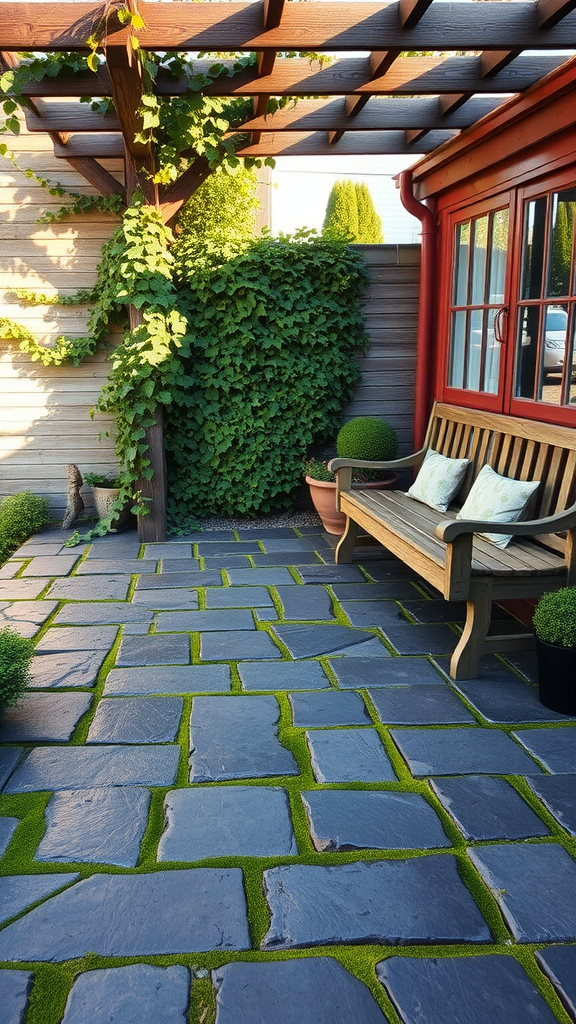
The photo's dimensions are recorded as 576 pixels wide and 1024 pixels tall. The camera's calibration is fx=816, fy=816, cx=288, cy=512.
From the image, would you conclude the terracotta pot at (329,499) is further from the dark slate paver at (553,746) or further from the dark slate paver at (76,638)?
the dark slate paver at (553,746)

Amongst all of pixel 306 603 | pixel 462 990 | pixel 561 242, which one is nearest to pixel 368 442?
pixel 306 603

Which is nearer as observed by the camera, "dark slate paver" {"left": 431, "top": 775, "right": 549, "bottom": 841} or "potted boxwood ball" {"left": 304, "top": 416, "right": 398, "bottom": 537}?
"dark slate paver" {"left": 431, "top": 775, "right": 549, "bottom": 841}

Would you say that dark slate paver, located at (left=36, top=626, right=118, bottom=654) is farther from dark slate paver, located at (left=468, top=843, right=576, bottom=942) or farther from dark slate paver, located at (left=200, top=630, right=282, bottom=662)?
dark slate paver, located at (left=468, top=843, right=576, bottom=942)

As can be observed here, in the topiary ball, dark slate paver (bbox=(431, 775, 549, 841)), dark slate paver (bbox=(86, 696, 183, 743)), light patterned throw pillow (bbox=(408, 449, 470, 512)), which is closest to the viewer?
dark slate paver (bbox=(431, 775, 549, 841))

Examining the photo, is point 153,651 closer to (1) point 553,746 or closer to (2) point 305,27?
(1) point 553,746

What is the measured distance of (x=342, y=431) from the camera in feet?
20.3

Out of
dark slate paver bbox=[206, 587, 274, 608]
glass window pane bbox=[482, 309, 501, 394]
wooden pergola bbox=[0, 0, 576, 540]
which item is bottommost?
dark slate paver bbox=[206, 587, 274, 608]

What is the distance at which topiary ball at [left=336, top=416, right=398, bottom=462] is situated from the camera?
595cm

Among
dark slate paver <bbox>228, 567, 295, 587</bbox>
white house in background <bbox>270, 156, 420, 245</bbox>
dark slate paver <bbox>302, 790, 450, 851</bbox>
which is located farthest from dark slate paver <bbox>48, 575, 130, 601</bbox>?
white house in background <bbox>270, 156, 420, 245</bbox>

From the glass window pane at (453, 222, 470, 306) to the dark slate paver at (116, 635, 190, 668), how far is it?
314 centimetres

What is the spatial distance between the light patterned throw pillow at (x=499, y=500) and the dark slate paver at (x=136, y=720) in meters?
1.83

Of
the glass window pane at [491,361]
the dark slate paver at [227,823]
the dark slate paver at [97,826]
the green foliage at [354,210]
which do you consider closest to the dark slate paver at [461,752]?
the dark slate paver at [227,823]

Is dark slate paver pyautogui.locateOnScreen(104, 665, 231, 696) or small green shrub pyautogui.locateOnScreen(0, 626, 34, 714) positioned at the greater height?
small green shrub pyautogui.locateOnScreen(0, 626, 34, 714)

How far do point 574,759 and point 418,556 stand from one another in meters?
1.35
